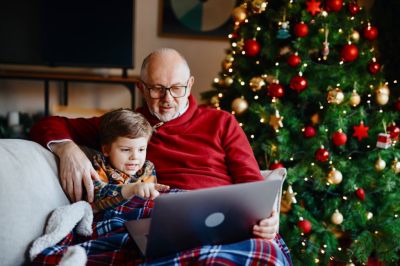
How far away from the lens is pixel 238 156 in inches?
65.2

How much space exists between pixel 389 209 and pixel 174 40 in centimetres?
217

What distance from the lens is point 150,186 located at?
127cm

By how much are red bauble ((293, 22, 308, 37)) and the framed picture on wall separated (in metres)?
1.49

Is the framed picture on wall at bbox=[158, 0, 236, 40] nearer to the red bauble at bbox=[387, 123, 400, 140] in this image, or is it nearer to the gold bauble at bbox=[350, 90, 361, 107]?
the gold bauble at bbox=[350, 90, 361, 107]

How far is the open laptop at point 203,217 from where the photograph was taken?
1.00m

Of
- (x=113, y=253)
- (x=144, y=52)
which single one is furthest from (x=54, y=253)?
(x=144, y=52)

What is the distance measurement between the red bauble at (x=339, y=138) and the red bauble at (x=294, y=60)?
397mm

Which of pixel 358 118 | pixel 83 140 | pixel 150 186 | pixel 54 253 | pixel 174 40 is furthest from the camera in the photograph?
pixel 174 40

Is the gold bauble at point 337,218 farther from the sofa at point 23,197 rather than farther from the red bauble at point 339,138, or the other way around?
the sofa at point 23,197

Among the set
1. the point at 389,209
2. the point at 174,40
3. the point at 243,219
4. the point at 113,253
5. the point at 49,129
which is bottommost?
the point at 389,209

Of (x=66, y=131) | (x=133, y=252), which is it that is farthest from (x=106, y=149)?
(x=133, y=252)

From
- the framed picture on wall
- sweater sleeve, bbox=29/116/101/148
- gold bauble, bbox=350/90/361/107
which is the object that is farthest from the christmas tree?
the framed picture on wall

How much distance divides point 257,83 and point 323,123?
0.39m

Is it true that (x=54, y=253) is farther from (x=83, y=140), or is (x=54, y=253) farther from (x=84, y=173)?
(x=83, y=140)
